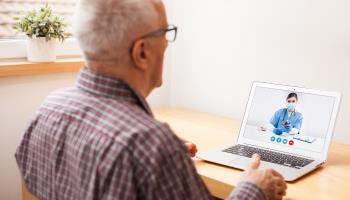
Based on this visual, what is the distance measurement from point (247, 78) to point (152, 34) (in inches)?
45.9

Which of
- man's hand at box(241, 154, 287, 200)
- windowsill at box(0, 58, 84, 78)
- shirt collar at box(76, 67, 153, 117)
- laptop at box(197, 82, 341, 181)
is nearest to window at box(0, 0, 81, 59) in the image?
windowsill at box(0, 58, 84, 78)

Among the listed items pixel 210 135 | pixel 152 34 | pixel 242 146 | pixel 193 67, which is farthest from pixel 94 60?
pixel 193 67

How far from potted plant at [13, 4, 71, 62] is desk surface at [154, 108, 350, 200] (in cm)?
57

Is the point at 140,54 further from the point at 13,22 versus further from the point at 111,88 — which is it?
the point at 13,22

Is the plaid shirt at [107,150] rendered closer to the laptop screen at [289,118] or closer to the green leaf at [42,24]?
the laptop screen at [289,118]

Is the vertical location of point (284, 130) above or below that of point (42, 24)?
below

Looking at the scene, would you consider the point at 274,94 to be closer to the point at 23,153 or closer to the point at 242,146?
the point at 242,146

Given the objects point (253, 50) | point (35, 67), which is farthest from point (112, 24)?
point (253, 50)

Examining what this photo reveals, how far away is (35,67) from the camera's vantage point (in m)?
1.87

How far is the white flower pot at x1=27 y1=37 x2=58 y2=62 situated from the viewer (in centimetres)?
190

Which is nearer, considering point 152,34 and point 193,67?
point 152,34

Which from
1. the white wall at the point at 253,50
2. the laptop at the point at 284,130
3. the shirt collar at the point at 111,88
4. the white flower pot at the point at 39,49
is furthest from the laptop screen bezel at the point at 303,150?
the white flower pot at the point at 39,49

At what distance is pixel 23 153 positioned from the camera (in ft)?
3.75

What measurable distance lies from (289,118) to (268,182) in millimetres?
545
